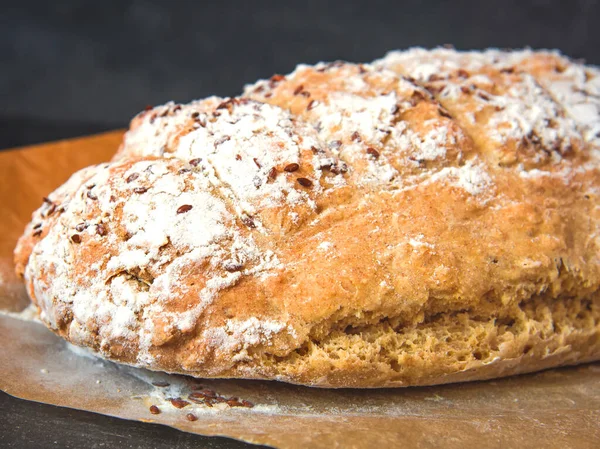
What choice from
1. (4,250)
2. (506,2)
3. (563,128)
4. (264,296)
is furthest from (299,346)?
(506,2)

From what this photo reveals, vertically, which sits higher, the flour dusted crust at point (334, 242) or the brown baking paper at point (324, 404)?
the flour dusted crust at point (334, 242)

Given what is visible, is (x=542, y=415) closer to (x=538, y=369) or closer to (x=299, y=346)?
(x=538, y=369)

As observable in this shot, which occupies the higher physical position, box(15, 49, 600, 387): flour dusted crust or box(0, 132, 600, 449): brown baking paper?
box(15, 49, 600, 387): flour dusted crust

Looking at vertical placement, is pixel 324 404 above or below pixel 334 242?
below
